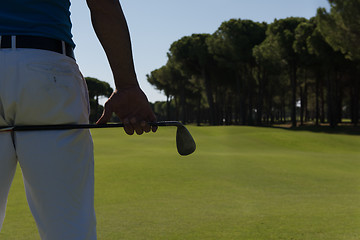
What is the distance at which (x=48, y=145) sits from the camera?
174 cm

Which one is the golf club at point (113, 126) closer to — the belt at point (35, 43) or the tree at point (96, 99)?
the belt at point (35, 43)

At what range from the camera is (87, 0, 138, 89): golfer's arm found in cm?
201

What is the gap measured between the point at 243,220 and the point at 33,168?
3479mm

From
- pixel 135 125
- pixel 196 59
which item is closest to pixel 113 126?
pixel 135 125

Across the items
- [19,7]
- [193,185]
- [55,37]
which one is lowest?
[193,185]

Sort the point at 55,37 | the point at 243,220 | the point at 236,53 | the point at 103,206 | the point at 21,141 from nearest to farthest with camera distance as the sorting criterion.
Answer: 1. the point at 21,141
2. the point at 55,37
3. the point at 243,220
4. the point at 103,206
5. the point at 236,53

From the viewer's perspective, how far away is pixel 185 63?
2482 inches

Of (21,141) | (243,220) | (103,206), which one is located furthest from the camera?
(103,206)

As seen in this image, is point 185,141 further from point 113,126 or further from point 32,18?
point 32,18

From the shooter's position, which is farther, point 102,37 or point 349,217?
point 349,217

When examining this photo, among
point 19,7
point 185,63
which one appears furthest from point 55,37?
point 185,63

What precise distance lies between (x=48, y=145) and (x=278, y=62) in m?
43.2

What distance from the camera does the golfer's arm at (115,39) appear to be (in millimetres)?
2012

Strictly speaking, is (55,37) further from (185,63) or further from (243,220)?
(185,63)
